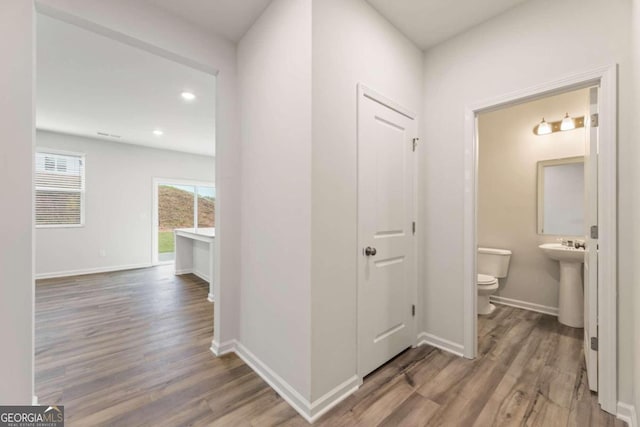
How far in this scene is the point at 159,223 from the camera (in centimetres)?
609

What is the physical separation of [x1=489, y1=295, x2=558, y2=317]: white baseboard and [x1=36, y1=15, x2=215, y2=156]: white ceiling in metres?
4.43

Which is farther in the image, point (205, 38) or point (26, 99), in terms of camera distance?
point (205, 38)

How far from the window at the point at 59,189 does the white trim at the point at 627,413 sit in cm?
736

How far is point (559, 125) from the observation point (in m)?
2.96

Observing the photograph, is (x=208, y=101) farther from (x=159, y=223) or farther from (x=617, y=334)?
(x=617, y=334)

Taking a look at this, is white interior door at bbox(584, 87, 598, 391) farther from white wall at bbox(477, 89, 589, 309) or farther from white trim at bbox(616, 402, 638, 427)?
white wall at bbox(477, 89, 589, 309)

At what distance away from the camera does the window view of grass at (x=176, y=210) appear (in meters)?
6.14

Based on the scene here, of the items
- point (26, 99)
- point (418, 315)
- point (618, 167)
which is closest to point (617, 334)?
point (618, 167)

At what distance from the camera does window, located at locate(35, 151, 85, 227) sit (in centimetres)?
472

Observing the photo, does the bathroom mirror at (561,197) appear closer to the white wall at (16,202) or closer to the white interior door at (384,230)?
the white interior door at (384,230)

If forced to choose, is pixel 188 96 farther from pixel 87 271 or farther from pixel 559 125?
pixel 559 125

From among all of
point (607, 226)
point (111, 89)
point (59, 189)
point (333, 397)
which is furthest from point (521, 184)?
point (59, 189)

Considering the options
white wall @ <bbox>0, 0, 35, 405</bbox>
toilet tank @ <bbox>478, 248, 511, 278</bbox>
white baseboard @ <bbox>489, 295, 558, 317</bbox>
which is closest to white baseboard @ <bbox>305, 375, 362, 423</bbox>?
white wall @ <bbox>0, 0, 35, 405</bbox>

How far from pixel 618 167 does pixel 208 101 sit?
4.06m
